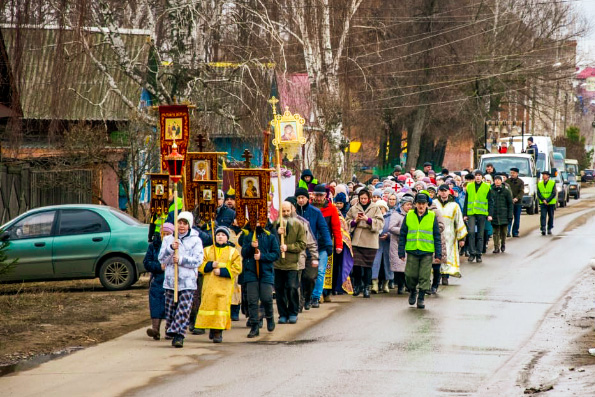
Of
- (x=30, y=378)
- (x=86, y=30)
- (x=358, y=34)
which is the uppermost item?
(x=358, y=34)

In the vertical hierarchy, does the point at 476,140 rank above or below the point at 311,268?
above

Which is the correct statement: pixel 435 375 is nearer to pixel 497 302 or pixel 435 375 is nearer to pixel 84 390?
pixel 84 390

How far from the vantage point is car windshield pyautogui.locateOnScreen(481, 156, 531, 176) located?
38438 mm

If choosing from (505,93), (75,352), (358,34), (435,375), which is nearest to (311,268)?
Answer: (75,352)

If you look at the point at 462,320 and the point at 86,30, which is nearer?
the point at 462,320

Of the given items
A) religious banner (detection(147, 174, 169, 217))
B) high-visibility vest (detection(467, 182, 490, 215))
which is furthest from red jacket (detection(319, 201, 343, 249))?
high-visibility vest (detection(467, 182, 490, 215))

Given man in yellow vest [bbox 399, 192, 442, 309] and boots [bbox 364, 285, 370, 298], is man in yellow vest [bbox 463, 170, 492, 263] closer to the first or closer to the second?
boots [bbox 364, 285, 370, 298]

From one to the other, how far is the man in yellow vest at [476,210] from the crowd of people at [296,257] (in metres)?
2.84

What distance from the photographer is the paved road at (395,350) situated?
1022 centimetres

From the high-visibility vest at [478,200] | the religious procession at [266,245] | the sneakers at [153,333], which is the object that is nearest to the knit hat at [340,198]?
the religious procession at [266,245]

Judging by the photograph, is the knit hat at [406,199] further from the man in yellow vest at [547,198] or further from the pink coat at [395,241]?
the man in yellow vest at [547,198]

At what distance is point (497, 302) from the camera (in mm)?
16672

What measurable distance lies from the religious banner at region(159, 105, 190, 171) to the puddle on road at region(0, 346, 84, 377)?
2610mm

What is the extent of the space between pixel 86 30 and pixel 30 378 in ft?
21.9
